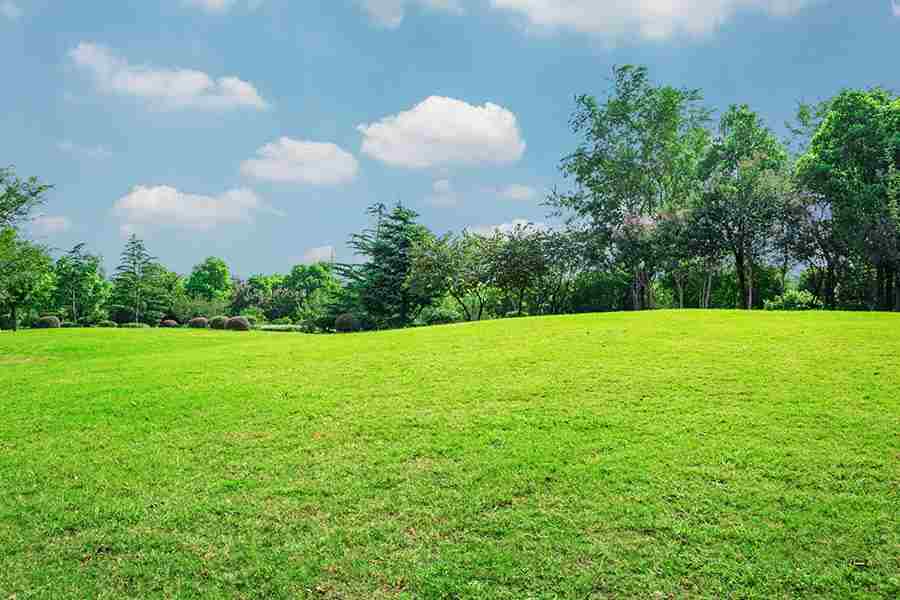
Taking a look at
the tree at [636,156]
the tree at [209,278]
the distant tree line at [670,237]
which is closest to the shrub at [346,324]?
the distant tree line at [670,237]

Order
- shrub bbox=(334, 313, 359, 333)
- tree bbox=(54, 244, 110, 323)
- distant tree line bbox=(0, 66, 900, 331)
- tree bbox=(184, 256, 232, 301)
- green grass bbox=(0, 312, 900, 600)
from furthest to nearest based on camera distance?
tree bbox=(184, 256, 232, 301), tree bbox=(54, 244, 110, 323), shrub bbox=(334, 313, 359, 333), distant tree line bbox=(0, 66, 900, 331), green grass bbox=(0, 312, 900, 600)

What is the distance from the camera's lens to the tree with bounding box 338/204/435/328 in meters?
38.5

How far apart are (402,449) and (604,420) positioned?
8.63ft

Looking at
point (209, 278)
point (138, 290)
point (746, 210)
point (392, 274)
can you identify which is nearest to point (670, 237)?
point (746, 210)

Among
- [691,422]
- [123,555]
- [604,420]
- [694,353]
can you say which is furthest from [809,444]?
[123,555]

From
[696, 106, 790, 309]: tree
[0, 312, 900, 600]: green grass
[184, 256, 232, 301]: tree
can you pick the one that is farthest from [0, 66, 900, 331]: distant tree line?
[184, 256, 232, 301]: tree

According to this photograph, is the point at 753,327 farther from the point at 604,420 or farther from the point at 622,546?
the point at 622,546

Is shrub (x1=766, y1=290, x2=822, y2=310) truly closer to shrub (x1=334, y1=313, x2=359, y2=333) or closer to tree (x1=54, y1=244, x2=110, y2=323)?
shrub (x1=334, y1=313, x2=359, y2=333)

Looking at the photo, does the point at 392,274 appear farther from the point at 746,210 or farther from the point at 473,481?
the point at 473,481

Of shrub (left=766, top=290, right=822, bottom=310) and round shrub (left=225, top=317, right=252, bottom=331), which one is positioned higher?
shrub (left=766, top=290, right=822, bottom=310)

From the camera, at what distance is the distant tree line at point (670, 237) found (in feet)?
84.7

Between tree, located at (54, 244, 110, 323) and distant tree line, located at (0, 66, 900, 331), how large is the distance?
17.0 feet

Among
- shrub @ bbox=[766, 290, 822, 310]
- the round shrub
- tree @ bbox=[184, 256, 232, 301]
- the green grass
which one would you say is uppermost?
tree @ bbox=[184, 256, 232, 301]

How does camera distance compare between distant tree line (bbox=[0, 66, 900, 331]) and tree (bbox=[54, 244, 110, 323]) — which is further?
tree (bbox=[54, 244, 110, 323])
